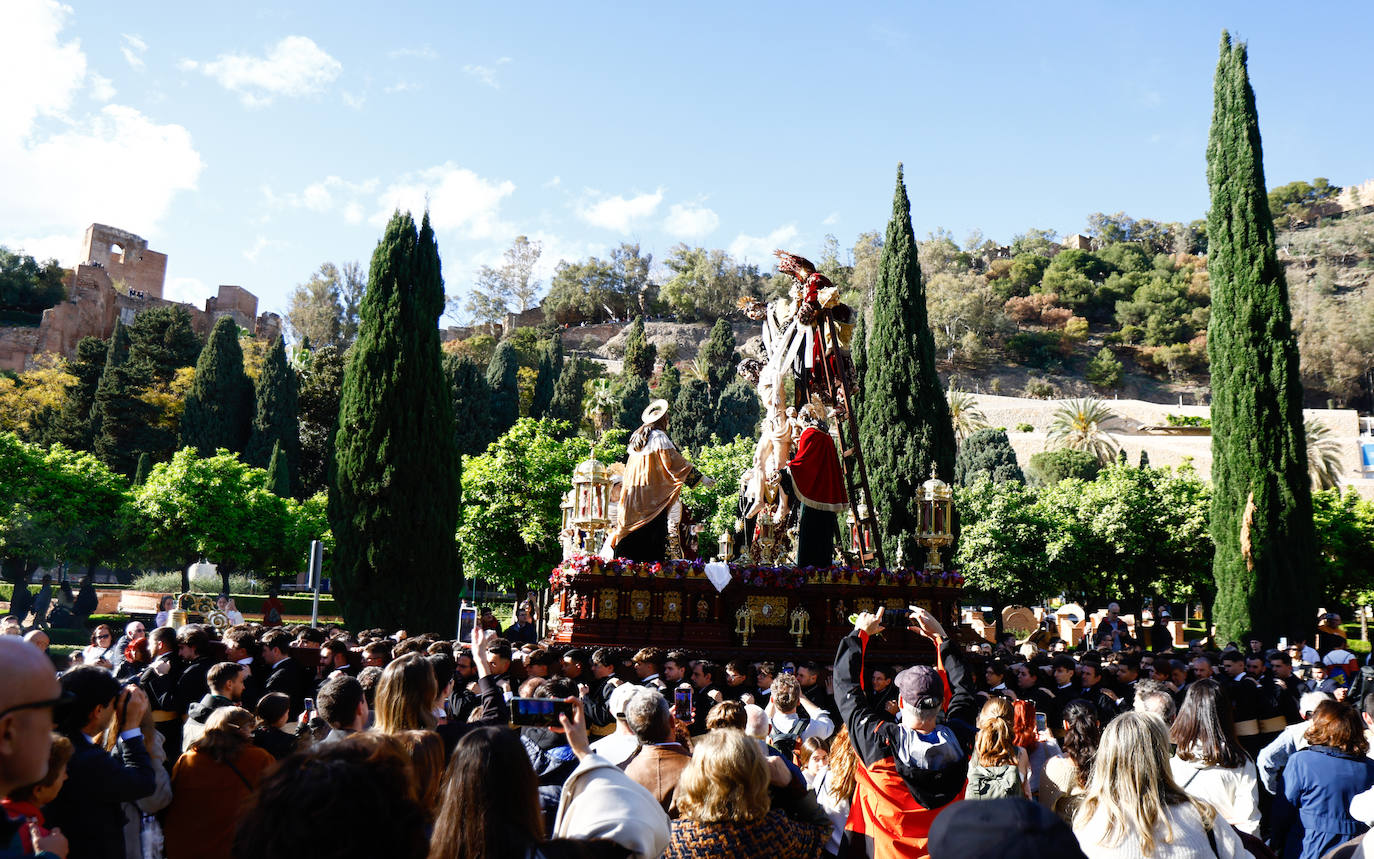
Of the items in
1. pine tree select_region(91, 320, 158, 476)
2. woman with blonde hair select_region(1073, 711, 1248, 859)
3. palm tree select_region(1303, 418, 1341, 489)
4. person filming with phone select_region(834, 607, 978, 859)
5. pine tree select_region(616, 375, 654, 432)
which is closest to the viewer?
woman with blonde hair select_region(1073, 711, 1248, 859)

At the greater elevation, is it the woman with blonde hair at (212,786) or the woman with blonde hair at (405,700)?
the woman with blonde hair at (405,700)

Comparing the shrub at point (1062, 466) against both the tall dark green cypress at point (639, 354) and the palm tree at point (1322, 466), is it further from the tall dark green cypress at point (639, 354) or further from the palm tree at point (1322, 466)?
the tall dark green cypress at point (639, 354)

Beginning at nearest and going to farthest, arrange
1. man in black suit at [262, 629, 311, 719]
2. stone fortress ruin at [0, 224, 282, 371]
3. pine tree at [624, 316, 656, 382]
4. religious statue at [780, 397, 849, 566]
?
man in black suit at [262, 629, 311, 719], religious statue at [780, 397, 849, 566], stone fortress ruin at [0, 224, 282, 371], pine tree at [624, 316, 656, 382]

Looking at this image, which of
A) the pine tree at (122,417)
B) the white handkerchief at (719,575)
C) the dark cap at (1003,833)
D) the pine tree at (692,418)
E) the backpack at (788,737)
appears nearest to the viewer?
the dark cap at (1003,833)

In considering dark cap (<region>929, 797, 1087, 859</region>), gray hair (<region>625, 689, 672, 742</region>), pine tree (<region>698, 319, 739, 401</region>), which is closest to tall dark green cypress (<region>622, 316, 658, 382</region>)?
pine tree (<region>698, 319, 739, 401</region>)

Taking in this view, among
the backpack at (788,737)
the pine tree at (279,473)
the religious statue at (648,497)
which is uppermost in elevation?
the pine tree at (279,473)

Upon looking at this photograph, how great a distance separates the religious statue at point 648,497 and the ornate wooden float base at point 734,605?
2.82 ft

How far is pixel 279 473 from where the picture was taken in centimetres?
4653

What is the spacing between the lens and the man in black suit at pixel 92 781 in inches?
157

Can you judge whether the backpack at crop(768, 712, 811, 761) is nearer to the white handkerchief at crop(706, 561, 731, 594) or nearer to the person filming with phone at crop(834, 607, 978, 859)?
the person filming with phone at crop(834, 607, 978, 859)

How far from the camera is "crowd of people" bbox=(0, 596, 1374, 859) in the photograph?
252 cm

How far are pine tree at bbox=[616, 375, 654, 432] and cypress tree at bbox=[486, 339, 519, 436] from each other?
670 centimetres

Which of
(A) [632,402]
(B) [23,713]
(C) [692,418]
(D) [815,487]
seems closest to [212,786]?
(B) [23,713]

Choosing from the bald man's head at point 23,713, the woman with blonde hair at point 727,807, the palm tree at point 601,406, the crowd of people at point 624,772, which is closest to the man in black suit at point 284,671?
the crowd of people at point 624,772
